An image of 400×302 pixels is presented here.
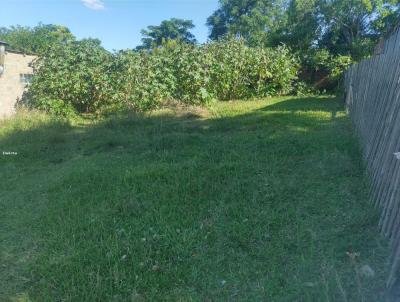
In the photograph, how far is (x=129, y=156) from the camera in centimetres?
619

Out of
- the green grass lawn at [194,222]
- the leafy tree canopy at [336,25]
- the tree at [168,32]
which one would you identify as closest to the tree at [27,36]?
the tree at [168,32]

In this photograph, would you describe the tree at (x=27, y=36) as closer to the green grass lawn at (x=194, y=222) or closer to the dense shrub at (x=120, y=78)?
the dense shrub at (x=120, y=78)

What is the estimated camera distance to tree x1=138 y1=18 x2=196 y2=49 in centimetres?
4269

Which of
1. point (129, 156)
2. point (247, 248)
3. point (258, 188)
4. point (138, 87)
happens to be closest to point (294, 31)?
point (138, 87)

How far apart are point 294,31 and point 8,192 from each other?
1570cm

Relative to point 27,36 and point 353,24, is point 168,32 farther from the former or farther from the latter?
point 353,24

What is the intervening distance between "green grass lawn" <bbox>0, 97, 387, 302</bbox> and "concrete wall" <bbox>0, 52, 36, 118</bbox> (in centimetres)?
412

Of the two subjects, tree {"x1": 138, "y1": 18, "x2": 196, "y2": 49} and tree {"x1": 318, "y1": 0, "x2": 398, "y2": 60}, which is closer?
tree {"x1": 318, "y1": 0, "x2": 398, "y2": 60}

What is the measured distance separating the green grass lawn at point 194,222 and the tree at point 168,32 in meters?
38.2

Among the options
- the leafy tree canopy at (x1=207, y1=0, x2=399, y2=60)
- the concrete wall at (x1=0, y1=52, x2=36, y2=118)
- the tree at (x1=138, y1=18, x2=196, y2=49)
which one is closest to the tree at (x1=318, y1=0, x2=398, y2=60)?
the leafy tree canopy at (x1=207, y1=0, x2=399, y2=60)

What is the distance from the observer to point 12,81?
1045 cm

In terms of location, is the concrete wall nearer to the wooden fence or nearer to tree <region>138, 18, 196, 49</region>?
the wooden fence

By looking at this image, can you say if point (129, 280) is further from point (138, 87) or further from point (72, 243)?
point (138, 87)

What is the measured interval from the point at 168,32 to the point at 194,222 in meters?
41.6
